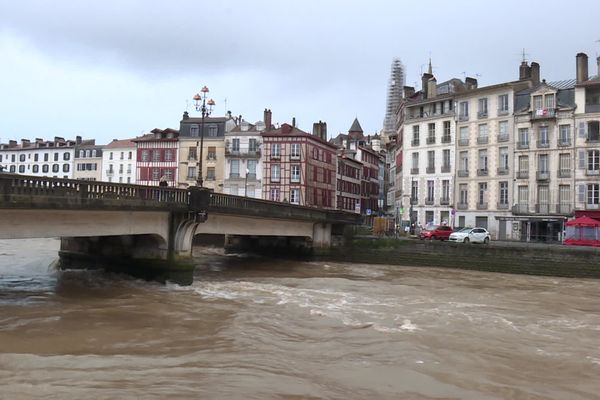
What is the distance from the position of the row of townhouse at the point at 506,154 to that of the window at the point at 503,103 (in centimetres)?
8

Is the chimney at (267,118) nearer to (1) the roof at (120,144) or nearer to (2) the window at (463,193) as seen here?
(2) the window at (463,193)

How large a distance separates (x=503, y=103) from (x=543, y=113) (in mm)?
4047

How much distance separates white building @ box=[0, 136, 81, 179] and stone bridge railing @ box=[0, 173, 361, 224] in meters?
73.9

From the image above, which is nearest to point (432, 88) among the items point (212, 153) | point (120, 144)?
point (212, 153)

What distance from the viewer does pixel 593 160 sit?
146 feet

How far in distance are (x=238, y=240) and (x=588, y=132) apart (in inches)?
1153

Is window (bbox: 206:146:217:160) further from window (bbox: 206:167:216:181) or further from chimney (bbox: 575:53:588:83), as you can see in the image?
chimney (bbox: 575:53:588:83)

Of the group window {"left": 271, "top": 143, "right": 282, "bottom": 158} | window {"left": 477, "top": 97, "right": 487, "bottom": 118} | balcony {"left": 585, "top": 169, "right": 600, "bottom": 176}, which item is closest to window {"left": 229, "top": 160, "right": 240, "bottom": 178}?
window {"left": 271, "top": 143, "right": 282, "bottom": 158}

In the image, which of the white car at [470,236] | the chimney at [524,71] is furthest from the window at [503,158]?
the white car at [470,236]

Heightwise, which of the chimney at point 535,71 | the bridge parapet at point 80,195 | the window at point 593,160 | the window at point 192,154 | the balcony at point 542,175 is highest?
the chimney at point 535,71

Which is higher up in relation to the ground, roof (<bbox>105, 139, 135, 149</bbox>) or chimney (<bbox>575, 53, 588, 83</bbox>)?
chimney (<bbox>575, 53, 588, 83</bbox>)

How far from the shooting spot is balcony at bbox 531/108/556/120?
46188mm

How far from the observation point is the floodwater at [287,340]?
10117 millimetres

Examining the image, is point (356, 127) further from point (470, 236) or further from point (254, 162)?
point (470, 236)
